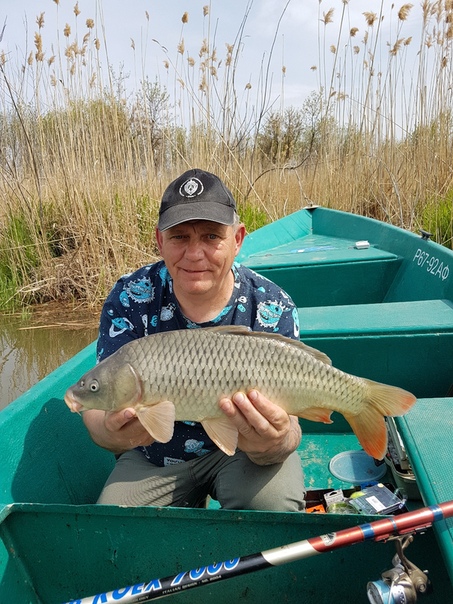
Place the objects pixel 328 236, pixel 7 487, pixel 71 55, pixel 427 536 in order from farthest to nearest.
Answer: pixel 328 236
pixel 71 55
pixel 7 487
pixel 427 536

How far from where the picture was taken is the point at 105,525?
152 cm

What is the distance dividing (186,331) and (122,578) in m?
0.75

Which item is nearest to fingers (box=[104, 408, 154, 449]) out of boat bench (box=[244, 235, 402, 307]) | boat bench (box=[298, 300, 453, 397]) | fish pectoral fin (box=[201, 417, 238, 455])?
fish pectoral fin (box=[201, 417, 238, 455])

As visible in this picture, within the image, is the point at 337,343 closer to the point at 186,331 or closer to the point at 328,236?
the point at 186,331

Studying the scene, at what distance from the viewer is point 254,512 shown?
143 cm

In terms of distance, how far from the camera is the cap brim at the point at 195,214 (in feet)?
5.66

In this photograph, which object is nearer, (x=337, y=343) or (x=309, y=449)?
(x=337, y=343)

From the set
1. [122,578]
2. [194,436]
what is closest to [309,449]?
[194,436]

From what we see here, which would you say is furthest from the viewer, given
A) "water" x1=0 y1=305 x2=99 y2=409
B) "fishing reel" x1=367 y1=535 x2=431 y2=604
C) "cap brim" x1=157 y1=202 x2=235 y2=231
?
"water" x1=0 y1=305 x2=99 y2=409

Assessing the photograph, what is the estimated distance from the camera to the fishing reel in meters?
1.16

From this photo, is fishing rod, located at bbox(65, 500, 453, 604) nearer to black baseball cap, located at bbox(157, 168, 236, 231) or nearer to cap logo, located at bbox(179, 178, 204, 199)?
black baseball cap, located at bbox(157, 168, 236, 231)

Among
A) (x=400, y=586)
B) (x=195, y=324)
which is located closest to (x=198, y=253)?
(x=195, y=324)

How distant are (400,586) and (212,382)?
2.16 ft

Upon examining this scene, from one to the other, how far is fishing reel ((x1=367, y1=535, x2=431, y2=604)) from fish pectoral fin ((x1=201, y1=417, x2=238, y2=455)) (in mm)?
513
